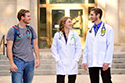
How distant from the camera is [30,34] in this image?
5035mm

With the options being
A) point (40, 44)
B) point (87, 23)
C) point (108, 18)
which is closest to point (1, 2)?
point (40, 44)

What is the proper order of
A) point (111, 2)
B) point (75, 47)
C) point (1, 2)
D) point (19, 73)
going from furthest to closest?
point (1, 2)
point (111, 2)
point (75, 47)
point (19, 73)

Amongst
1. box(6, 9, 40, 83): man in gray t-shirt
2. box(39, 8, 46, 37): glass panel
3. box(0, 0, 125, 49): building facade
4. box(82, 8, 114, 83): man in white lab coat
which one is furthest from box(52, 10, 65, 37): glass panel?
box(6, 9, 40, 83): man in gray t-shirt

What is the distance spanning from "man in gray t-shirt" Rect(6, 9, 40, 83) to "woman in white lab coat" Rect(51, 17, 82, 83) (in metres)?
0.65

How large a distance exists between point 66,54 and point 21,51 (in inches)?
37.3

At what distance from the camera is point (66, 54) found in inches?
213

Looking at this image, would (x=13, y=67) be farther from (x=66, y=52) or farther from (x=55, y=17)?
(x=55, y=17)

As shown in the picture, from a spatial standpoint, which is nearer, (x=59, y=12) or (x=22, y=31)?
(x=22, y=31)

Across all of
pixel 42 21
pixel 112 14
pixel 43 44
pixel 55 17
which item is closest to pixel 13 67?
pixel 112 14

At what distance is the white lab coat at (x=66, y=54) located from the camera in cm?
540

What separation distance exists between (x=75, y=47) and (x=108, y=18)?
9.19m

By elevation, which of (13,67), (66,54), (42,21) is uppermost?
(42,21)

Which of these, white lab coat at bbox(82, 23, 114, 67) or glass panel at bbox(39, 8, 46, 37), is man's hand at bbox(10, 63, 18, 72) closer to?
white lab coat at bbox(82, 23, 114, 67)

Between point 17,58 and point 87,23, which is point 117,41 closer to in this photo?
point 87,23
